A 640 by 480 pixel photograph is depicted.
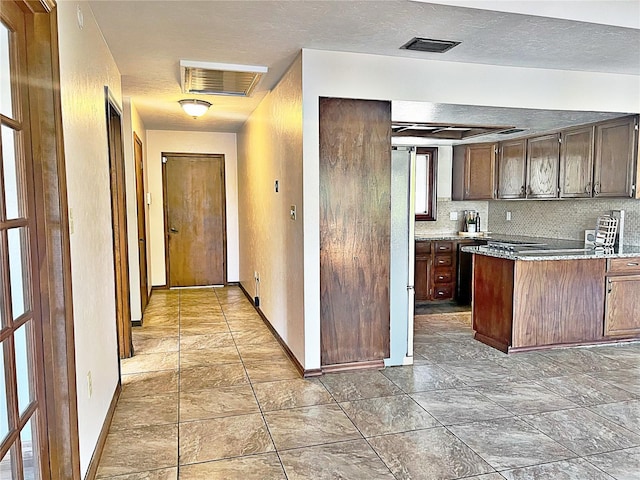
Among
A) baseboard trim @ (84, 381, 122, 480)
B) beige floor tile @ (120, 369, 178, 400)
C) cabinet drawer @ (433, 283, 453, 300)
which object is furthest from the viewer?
cabinet drawer @ (433, 283, 453, 300)

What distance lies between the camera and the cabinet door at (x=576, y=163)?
4.52 m

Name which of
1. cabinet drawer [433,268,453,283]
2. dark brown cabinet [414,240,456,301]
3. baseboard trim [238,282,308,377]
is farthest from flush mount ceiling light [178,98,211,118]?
cabinet drawer [433,268,453,283]

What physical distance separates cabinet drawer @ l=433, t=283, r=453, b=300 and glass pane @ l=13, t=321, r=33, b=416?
194 inches

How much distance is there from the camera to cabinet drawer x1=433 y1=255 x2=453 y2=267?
590 centimetres

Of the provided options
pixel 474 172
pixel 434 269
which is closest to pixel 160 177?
A: pixel 434 269

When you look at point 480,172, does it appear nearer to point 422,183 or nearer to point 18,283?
point 422,183

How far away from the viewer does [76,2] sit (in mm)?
2230

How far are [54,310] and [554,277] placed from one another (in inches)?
150

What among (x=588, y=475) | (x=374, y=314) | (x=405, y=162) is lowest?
(x=588, y=475)

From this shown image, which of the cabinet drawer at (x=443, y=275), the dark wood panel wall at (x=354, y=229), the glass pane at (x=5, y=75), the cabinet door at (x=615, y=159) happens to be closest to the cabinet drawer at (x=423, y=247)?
the cabinet drawer at (x=443, y=275)

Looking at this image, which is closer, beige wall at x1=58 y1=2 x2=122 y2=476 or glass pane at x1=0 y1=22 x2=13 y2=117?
glass pane at x1=0 y1=22 x2=13 y2=117

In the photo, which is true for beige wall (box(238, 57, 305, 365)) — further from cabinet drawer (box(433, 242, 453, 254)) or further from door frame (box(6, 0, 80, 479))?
cabinet drawer (box(433, 242, 453, 254))

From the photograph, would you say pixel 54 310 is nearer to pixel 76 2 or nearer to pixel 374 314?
pixel 76 2

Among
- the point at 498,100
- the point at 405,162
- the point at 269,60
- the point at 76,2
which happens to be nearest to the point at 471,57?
the point at 498,100
